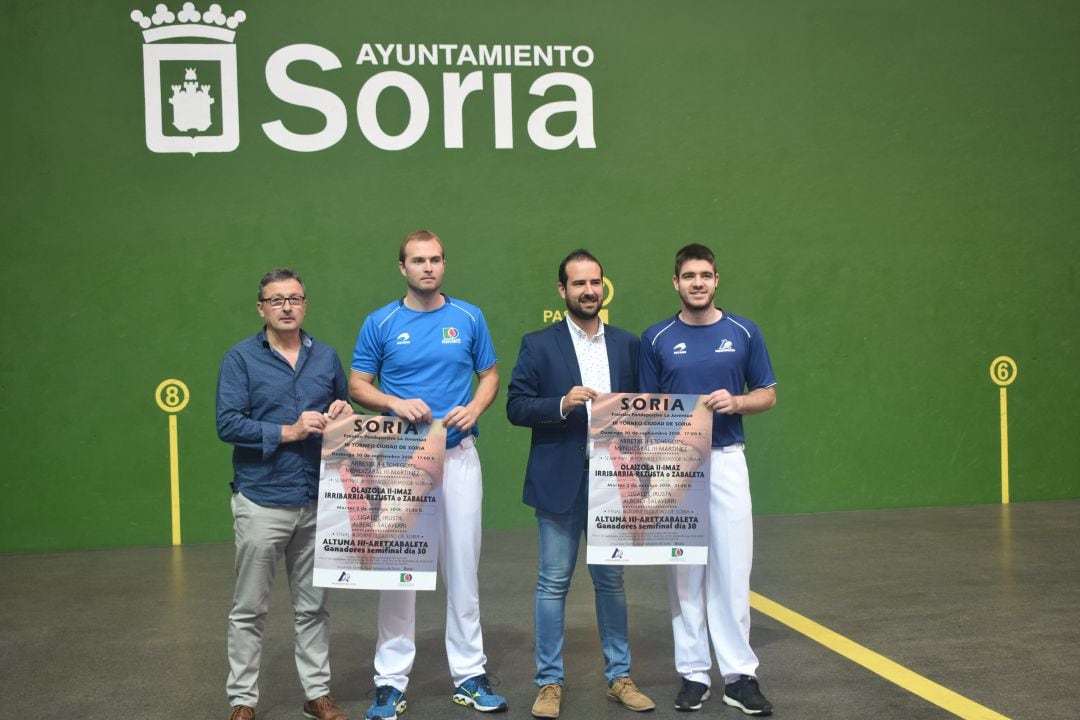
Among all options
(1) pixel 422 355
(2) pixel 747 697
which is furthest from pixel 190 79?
(2) pixel 747 697

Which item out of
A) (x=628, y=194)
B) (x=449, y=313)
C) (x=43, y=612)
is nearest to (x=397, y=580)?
(x=449, y=313)

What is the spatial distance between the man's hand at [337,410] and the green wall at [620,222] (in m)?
3.26

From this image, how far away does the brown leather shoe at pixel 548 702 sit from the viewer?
11.3 ft

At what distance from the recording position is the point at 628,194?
6.83 meters

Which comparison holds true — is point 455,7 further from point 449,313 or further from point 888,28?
point 449,313

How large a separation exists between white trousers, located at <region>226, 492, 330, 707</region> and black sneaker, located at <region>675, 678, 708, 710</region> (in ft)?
3.59

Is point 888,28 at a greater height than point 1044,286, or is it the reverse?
point 888,28

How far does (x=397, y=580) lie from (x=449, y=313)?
0.86 m

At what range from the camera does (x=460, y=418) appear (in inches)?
137

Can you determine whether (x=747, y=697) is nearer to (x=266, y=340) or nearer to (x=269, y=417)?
(x=269, y=417)

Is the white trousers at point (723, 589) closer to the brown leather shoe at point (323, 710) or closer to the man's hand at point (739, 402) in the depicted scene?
the man's hand at point (739, 402)

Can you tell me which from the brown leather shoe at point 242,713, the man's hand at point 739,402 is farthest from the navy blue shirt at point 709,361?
the brown leather shoe at point 242,713

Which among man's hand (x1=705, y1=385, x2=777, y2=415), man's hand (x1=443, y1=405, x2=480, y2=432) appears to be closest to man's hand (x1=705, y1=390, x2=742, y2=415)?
man's hand (x1=705, y1=385, x2=777, y2=415)

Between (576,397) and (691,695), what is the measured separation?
3.27ft
